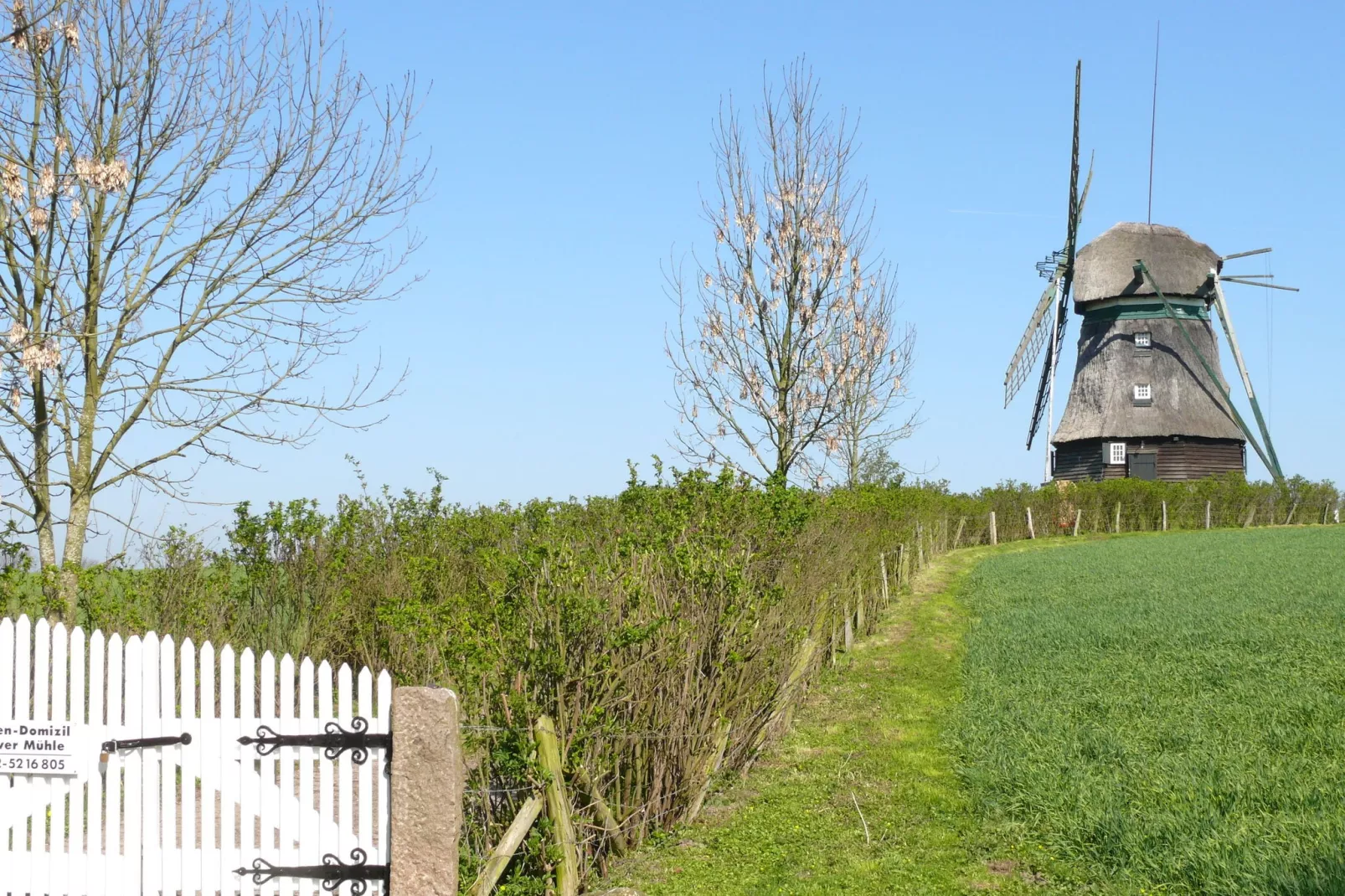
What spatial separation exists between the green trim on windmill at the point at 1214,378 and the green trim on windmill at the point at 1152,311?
0.23 m

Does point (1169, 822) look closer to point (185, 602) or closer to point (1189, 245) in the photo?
point (185, 602)

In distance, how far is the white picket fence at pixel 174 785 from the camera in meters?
6.62

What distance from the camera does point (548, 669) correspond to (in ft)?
23.6

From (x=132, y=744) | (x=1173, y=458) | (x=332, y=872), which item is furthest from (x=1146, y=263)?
(x=132, y=744)

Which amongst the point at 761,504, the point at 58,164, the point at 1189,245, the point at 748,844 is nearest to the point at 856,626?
the point at 761,504

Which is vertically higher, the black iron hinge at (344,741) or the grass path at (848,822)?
the black iron hinge at (344,741)

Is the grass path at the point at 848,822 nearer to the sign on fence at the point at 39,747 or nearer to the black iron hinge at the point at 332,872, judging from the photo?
the black iron hinge at the point at 332,872

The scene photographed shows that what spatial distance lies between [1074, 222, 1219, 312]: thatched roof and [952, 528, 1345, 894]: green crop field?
2466 centimetres

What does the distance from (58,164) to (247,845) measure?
8.86 m

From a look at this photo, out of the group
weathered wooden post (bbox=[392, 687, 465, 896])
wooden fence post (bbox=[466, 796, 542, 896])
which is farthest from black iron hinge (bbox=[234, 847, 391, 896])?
wooden fence post (bbox=[466, 796, 542, 896])

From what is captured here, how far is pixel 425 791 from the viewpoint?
21.0 feet

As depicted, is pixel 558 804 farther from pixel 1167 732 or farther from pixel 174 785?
pixel 1167 732

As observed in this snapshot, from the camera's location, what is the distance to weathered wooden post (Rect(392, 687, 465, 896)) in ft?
20.9

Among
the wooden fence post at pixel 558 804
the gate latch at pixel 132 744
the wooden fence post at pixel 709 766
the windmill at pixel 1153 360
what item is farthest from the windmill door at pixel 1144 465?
the gate latch at pixel 132 744
